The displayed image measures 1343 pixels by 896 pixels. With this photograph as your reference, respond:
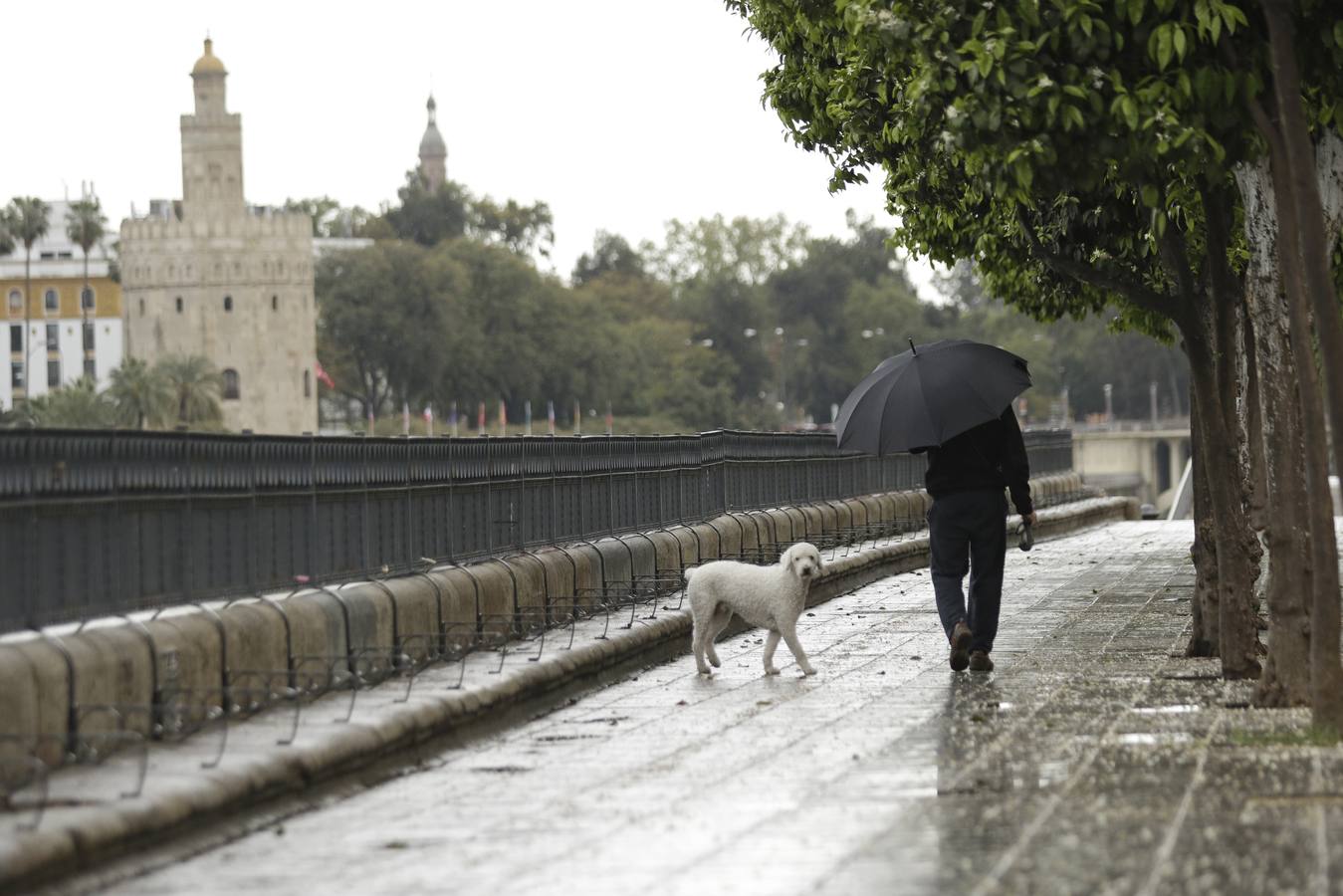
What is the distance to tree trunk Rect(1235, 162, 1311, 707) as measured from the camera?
1148 cm

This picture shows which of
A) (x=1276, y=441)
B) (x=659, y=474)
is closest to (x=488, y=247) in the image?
(x=659, y=474)

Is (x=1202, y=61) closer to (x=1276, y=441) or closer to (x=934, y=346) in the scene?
(x=1276, y=441)

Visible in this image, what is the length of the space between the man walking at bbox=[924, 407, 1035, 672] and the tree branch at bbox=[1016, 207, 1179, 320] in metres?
1.09

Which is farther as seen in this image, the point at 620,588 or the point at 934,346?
the point at 620,588

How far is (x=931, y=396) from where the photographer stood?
46.6 feet

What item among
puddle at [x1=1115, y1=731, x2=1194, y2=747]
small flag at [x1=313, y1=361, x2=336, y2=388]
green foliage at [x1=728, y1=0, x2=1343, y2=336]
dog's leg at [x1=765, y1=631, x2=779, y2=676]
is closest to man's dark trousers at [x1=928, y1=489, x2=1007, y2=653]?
dog's leg at [x1=765, y1=631, x2=779, y2=676]

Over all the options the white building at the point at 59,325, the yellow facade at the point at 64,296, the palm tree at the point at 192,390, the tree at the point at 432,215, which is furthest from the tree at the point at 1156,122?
the yellow facade at the point at 64,296

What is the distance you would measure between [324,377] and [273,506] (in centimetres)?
12037

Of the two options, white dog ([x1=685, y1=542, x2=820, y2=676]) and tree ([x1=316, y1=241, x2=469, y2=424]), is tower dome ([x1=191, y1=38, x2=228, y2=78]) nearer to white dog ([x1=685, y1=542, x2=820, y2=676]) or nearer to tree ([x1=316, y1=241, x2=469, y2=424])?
tree ([x1=316, y1=241, x2=469, y2=424])

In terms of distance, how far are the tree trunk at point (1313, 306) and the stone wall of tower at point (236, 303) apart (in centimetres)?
12746

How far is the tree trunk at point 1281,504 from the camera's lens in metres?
11.5

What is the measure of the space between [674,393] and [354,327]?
2202cm

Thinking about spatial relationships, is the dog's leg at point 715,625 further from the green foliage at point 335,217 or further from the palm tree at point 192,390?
the green foliage at point 335,217

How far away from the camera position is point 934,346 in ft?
49.6
